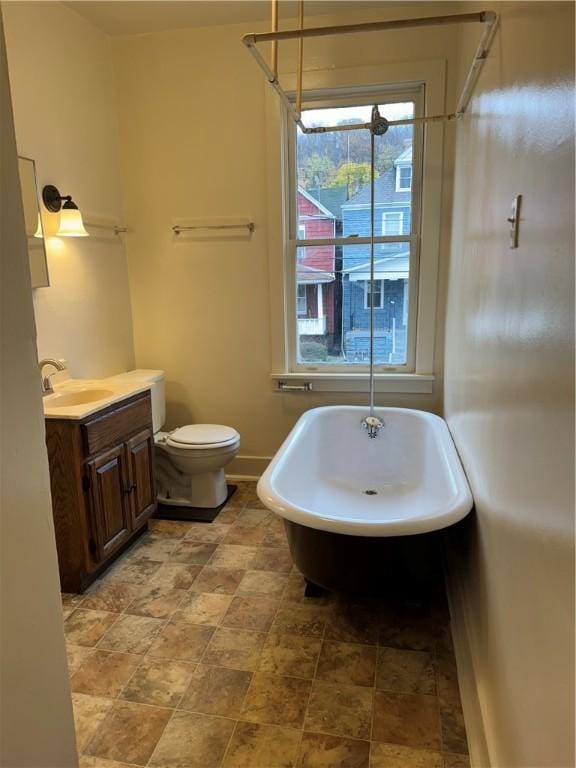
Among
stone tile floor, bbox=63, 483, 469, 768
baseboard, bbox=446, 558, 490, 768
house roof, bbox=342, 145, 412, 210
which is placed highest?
house roof, bbox=342, 145, 412, 210

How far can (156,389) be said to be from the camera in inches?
122

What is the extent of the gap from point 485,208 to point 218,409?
2152 mm

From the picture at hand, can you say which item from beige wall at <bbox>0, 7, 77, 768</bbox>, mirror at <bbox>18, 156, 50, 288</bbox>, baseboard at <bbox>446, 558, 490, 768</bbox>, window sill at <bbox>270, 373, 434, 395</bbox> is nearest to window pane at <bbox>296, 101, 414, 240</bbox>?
window sill at <bbox>270, 373, 434, 395</bbox>

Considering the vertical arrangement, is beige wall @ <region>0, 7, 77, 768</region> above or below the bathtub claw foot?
above

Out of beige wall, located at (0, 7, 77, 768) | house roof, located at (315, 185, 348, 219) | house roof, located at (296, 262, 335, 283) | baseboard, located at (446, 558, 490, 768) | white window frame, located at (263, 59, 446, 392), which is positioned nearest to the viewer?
beige wall, located at (0, 7, 77, 768)

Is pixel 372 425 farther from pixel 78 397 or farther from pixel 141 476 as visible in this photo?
pixel 78 397

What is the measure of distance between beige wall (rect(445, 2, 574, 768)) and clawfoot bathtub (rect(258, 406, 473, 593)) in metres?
0.20

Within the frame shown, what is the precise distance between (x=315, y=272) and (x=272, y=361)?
62 cm

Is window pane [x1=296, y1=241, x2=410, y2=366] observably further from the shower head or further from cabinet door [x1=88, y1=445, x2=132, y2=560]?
cabinet door [x1=88, y1=445, x2=132, y2=560]

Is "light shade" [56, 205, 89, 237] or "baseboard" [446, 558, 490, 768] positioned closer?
"baseboard" [446, 558, 490, 768]

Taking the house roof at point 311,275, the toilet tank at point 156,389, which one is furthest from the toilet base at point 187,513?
the house roof at point 311,275

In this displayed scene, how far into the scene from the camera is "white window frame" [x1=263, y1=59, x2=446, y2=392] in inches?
110

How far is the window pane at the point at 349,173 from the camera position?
294 cm

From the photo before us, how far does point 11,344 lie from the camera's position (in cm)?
79
